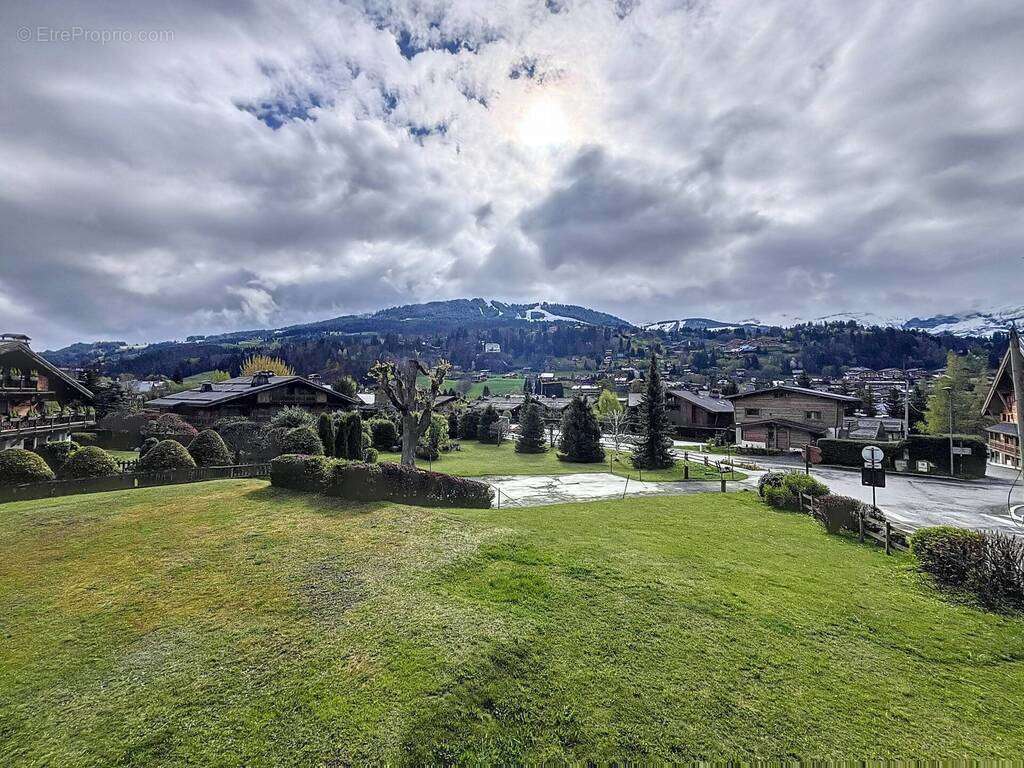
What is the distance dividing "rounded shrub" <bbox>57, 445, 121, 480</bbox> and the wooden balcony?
491 inches

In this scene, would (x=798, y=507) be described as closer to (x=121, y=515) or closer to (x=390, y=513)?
(x=390, y=513)

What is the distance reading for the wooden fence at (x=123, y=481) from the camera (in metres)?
17.5

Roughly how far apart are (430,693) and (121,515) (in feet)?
46.6

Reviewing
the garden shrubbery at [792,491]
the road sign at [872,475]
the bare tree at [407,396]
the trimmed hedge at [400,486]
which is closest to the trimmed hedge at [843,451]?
the garden shrubbery at [792,491]

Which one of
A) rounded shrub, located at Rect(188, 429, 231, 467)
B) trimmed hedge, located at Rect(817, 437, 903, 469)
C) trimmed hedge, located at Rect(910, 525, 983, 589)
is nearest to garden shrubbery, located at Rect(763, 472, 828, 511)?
trimmed hedge, located at Rect(910, 525, 983, 589)

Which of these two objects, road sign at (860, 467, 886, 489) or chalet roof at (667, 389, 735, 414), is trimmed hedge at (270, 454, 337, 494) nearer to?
road sign at (860, 467, 886, 489)

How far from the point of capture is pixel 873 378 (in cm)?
15588

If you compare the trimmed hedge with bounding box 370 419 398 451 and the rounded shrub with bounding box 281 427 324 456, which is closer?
the rounded shrub with bounding box 281 427 324 456

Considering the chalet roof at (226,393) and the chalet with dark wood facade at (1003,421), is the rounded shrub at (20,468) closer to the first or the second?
the chalet roof at (226,393)

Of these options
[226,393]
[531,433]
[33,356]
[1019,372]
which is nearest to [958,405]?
[531,433]

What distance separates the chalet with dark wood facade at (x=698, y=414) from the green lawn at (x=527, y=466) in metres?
24.6

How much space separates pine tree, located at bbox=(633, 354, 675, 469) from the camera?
1532 inches


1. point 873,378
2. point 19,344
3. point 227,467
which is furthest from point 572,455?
point 873,378

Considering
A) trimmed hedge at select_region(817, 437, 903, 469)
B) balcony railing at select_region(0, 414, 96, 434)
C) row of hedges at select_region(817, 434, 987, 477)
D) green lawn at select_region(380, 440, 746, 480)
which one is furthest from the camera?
trimmed hedge at select_region(817, 437, 903, 469)
